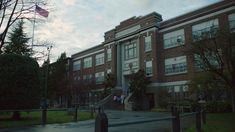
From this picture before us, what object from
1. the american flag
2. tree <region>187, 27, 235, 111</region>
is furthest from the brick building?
the american flag

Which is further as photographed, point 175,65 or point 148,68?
point 148,68

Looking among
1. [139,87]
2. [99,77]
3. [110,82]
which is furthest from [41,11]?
[99,77]

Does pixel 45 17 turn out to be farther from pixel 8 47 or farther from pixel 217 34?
pixel 8 47

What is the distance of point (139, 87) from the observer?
125 ft

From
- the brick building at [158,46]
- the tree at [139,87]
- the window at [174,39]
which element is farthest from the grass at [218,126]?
the tree at [139,87]

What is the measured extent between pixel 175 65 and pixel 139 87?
600cm

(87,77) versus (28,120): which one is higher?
(87,77)

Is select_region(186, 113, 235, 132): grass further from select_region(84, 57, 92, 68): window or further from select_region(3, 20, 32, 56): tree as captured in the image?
select_region(84, 57, 92, 68): window

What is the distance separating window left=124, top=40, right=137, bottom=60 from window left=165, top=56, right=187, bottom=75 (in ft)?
24.2

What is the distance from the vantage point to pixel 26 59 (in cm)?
2048

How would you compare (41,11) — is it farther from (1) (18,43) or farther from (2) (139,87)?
(1) (18,43)

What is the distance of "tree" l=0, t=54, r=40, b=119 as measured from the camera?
756 inches

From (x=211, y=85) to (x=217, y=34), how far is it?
7165 mm

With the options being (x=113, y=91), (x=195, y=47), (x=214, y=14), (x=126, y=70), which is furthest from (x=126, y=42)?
Answer: (x=195, y=47)
